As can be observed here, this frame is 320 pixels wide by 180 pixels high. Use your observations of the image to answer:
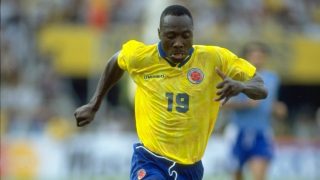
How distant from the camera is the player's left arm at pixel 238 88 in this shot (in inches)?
293

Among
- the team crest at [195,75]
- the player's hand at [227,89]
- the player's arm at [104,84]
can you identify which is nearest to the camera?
the player's hand at [227,89]

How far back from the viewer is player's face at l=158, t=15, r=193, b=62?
312 inches

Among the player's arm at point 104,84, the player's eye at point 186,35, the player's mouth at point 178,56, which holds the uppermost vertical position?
the player's eye at point 186,35

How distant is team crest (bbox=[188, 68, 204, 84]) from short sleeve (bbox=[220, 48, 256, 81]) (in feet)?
0.70

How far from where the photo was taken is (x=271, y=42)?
2442 centimetres

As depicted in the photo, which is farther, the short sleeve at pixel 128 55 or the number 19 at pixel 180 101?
the short sleeve at pixel 128 55

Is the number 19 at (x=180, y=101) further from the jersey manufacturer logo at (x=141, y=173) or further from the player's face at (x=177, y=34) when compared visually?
the jersey manufacturer logo at (x=141, y=173)

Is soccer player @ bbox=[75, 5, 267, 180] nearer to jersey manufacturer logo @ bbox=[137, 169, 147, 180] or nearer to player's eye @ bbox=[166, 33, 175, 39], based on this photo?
jersey manufacturer logo @ bbox=[137, 169, 147, 180]

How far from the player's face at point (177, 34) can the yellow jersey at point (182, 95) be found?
0.83ft

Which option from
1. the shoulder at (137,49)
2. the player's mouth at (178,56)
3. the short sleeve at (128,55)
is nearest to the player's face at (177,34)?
the player's mouth at (178,56)

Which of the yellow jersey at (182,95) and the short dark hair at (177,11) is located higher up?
the short dark hair at (177,11)

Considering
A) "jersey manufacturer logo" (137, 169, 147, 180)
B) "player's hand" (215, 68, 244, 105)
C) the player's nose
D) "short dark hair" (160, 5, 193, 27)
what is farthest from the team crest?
"jersey manufacturer logo" (137, 169, 147, 180)

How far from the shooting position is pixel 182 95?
820cm

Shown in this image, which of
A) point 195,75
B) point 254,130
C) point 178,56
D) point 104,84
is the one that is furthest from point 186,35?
point 254,130
